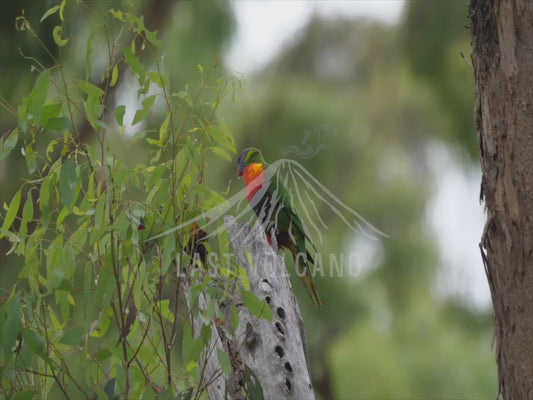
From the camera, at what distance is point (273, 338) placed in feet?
4.32

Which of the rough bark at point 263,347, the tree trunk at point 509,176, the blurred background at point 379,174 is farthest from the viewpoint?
the blurred background at point 379,174

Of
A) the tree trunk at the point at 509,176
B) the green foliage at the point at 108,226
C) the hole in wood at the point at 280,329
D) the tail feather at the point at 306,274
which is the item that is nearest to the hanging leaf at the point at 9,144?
the green foliage at the point at 108,226

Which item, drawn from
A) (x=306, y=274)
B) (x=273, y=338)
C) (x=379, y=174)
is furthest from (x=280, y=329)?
(x=379, y=174)

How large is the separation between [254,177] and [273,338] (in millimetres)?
493

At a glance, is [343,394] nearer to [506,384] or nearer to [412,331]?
[412,331]

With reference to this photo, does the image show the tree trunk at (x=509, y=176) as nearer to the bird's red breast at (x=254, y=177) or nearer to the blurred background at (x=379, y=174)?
the bird's red breast at (x=254, y=177)

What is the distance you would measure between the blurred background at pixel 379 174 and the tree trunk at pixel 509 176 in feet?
5.26

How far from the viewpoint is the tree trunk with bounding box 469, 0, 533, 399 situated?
1036mm

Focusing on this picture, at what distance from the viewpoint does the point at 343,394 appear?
3.41 meters

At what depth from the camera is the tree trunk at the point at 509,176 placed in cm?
104

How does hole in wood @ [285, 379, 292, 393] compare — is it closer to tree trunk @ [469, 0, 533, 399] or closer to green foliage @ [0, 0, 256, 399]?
green foliage @ [0, 0, 256, 399]

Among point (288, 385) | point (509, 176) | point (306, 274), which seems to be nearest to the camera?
point (509, 176)

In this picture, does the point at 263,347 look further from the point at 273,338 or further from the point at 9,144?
the point at 9,144

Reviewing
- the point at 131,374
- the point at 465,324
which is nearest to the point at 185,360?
the point at 131,374
